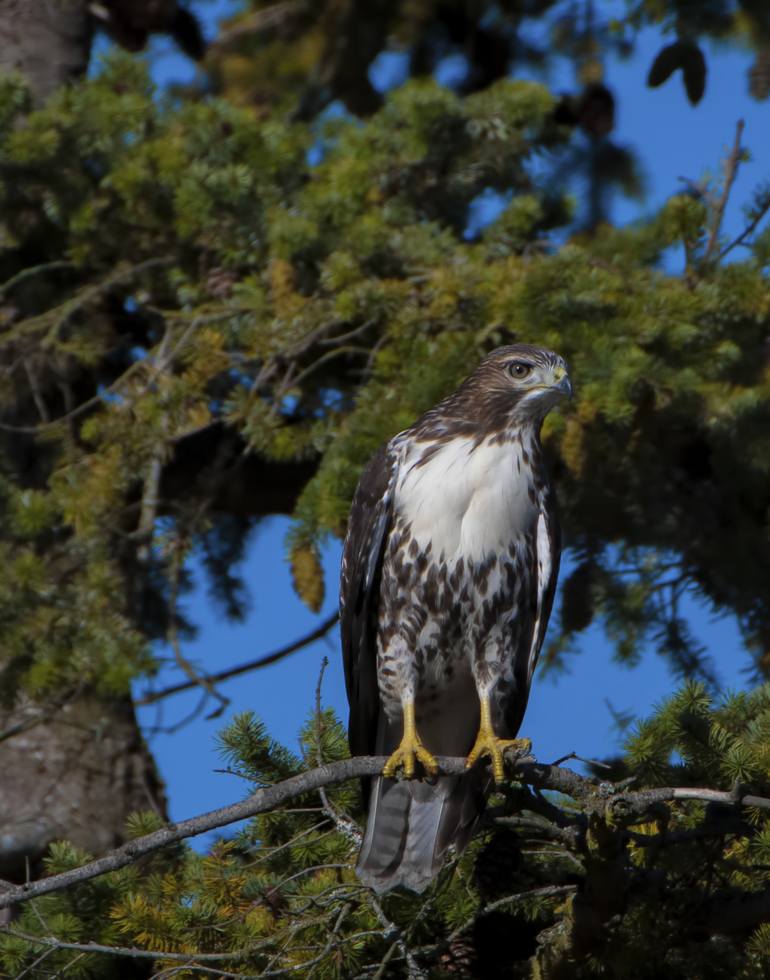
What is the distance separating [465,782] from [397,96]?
2989 millimetres

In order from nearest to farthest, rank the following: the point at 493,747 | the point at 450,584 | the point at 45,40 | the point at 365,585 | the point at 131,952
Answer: the point at 131,952
the point at 493,747
the point at 450,584
the point at 365,585
the point at 45,40

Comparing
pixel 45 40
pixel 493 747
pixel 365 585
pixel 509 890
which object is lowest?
pixel 509 890

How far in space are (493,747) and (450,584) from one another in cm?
51

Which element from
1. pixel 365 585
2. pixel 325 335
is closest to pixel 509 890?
pixel 365 585

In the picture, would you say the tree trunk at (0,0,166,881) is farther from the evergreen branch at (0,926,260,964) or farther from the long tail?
the evergreen branch at (0,926,260,964)

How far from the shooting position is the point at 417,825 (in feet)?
14.5

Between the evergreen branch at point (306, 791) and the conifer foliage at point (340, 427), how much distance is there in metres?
0.03

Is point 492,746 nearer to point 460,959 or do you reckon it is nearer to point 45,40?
point 460,959

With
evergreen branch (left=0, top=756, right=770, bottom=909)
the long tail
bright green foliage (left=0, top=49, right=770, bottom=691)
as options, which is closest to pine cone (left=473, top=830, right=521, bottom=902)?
evergreen branch (left=0, top=756, right=770, bottom=909)

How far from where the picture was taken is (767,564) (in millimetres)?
5820

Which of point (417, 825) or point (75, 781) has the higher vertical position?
point (75, 781)

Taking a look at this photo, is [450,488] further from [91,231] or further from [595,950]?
[91,231]

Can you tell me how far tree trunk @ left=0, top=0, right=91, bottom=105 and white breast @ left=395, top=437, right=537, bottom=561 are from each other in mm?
3128

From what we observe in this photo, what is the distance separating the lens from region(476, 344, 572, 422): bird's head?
14.9 ft
